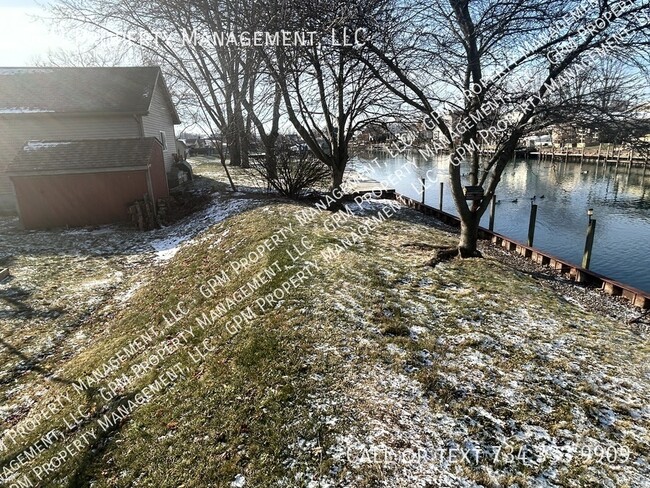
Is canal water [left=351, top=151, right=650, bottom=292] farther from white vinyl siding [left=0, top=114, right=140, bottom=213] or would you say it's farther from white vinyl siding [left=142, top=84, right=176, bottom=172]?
white vinyl siding [left=0, top=114, right=140, bottom=213]

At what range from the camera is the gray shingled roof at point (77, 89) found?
1510cm

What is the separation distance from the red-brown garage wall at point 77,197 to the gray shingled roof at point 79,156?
0.25 meters

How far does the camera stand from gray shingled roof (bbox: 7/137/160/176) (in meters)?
12.2

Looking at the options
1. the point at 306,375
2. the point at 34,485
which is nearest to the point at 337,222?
the point at 306,375

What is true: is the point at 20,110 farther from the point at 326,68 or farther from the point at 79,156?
the point at 326,68

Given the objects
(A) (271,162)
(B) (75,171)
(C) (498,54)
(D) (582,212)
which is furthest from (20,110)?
(D) (582,212)

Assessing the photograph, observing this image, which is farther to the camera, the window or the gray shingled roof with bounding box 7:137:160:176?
the window

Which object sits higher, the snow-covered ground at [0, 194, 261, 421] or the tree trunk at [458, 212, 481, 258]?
the tree trunk at [458, 212, 481, 258]

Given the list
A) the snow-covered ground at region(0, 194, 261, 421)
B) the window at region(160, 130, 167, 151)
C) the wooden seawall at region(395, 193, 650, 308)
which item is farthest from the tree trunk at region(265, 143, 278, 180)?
the window at region(160, 130, 167, 151)

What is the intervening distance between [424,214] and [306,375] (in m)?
11.4

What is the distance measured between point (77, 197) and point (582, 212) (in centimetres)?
2332

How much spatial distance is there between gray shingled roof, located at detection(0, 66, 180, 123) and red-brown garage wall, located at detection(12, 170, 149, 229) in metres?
4.38

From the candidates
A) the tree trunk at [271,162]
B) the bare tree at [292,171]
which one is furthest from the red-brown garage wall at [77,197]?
the bare tree at [292,171]

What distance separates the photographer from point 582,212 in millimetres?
19656
